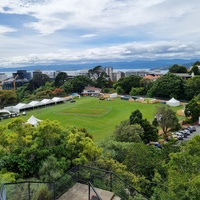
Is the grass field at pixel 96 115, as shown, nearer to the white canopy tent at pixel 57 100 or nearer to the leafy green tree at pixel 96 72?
the white canopy tent at pixel 57 100

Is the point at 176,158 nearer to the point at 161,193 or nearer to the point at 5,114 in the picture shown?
the point at 161,193

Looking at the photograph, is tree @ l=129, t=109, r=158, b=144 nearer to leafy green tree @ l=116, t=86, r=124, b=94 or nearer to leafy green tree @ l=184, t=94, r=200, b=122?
leafy green tree @ l=184, t=94, r=200, b=122

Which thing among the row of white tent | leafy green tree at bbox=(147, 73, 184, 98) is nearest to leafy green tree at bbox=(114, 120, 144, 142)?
the row of white tent

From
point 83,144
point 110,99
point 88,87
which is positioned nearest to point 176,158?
point 83,144

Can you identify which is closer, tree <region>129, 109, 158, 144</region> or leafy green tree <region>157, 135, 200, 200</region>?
leafy green tree <region>157, 135, 200, 200</region>

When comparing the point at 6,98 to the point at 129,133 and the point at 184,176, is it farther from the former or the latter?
the point at 184,176

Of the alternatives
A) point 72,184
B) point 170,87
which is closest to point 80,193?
Answer: point 72,184
